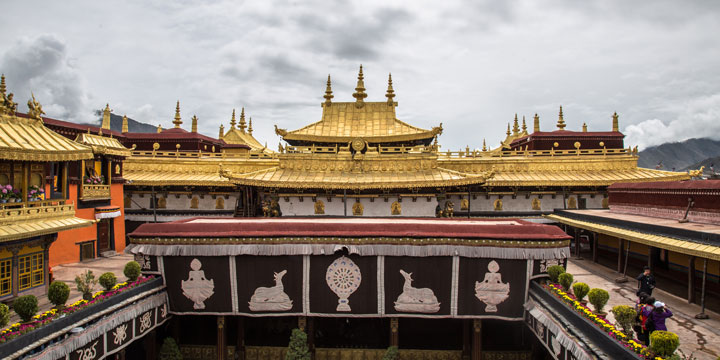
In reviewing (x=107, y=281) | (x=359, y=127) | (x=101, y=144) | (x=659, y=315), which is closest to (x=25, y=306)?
(x=107, y=281)

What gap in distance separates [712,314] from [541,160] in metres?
14.3

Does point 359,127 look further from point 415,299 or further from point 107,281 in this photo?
point 107,281

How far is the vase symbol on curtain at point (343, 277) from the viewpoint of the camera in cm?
1319

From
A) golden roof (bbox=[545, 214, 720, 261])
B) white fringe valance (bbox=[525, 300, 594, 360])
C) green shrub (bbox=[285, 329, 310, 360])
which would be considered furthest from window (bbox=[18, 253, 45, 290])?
golden roof (bbox=[545, 214, 720, 261])

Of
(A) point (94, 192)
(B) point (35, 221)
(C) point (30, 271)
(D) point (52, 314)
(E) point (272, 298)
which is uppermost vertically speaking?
(A) point (94, 192)

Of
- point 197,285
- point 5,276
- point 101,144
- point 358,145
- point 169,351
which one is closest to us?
point 5,276

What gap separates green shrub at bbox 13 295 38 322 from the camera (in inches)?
352

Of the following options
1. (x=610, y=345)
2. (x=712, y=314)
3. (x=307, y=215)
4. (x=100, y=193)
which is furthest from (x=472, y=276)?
(x=100, y=193)

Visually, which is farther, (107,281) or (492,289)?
(492,289)

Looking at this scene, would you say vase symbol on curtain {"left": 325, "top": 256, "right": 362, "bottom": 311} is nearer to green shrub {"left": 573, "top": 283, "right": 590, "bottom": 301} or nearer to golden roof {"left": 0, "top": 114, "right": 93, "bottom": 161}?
green shrub {"left": 573, "top": 283, "right": 590, "bottom": 301}

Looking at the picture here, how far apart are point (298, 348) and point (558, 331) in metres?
8.00

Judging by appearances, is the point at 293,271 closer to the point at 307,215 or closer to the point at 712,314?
the point at 307,215

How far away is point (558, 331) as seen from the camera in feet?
32.2

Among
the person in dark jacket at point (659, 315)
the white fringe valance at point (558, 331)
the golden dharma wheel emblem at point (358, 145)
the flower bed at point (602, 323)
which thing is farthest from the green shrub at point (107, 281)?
the person in dark jacket at point (659, 315)
